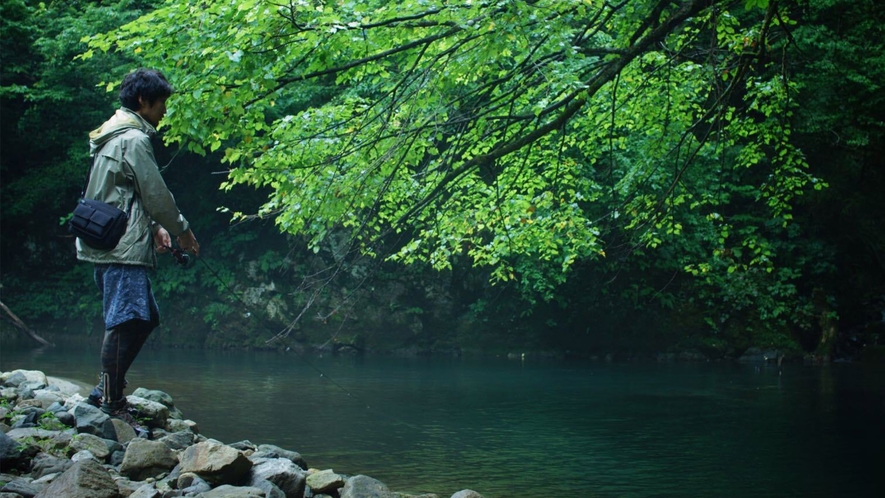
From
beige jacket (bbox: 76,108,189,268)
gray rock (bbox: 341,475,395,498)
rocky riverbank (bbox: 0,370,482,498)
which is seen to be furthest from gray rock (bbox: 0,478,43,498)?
gray rock (bbox: 341,475,395,498)

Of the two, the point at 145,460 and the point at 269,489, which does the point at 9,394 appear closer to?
the point at 145,460

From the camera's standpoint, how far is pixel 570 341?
61.1ft

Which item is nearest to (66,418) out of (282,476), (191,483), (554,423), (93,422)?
(93,422)

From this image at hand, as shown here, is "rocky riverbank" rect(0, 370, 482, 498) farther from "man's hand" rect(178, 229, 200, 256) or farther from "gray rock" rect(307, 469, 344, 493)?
"man's hand" rect(178, 229, 200, 256)

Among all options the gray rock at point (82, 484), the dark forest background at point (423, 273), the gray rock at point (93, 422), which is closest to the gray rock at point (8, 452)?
the gray rock at point (82, 484)

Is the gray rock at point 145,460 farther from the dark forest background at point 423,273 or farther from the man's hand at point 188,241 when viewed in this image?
the dark forest background at point 423,273

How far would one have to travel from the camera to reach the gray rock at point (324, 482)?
4.77 m

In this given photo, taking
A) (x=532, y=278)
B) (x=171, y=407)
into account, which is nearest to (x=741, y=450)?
(x=171, y=407)

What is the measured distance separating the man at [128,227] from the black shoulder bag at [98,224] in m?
0.07

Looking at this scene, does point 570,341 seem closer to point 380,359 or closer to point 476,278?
point 476,278

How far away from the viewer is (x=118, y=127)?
4574mm

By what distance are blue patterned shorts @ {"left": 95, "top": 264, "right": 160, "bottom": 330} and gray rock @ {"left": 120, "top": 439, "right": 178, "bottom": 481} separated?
69 centimetres

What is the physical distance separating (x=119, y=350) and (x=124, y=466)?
708 millimetres

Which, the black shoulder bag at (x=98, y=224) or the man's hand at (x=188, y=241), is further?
the man's hand at (x=188, y=241)
